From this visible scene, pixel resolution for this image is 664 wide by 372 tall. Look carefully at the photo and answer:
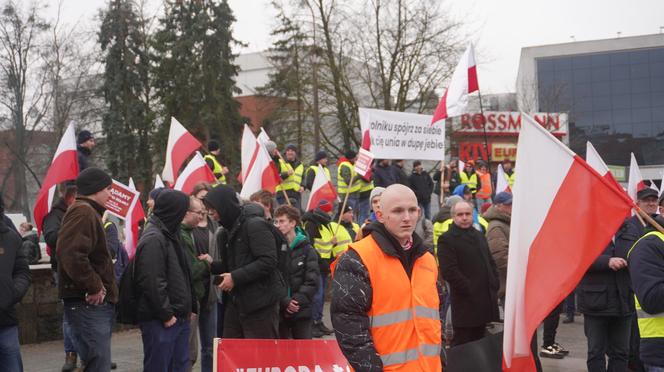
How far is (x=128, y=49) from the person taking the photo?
42.8 meters

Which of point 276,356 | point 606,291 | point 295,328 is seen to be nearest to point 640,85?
point 606,291

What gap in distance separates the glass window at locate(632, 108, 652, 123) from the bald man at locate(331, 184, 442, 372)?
7297 centimetres

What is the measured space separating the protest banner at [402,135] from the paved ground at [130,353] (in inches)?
151

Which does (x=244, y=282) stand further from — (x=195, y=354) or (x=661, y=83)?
(x=661, y=83)

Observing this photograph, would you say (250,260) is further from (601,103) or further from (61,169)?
(601,103)

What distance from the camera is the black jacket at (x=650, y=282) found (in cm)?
541

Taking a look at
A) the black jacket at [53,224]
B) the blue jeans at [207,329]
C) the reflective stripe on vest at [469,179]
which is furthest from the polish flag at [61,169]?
the reflective stripe on vest at [469,179]

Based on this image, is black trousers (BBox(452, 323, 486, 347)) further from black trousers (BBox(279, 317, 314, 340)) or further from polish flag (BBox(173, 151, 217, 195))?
polish flag (BBox(173, 151, 217, 195))

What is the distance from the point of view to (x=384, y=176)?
1848 cm

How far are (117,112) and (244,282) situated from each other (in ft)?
124

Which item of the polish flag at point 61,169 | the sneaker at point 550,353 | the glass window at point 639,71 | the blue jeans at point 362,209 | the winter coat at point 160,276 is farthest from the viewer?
the glass window at point 639,71

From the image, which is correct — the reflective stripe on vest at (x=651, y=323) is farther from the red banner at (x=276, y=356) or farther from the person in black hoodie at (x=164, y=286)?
the person in black hoodie at (x=164, y=286)

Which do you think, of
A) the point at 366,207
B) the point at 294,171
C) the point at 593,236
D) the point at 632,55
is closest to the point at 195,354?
the point at 593,236

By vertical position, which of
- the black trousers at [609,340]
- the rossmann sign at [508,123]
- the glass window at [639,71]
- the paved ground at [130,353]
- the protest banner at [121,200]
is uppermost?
the glass window at [639,71]
